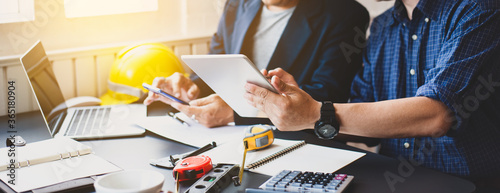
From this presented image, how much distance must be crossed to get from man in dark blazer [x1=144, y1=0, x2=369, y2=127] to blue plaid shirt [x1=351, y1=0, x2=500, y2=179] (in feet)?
0.26

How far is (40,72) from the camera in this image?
153cm

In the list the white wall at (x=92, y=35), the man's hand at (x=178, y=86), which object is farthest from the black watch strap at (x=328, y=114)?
the white wall at (x=92, y=35)

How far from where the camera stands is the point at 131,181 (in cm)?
91

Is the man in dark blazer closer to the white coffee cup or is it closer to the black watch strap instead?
the black watch strap

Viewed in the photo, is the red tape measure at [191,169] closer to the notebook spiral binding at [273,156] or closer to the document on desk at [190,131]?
the notebook spiral binding at [273,156]

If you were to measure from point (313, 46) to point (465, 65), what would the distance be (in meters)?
A: 0.68

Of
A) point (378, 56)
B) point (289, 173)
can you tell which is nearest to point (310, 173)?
point (289, 173)

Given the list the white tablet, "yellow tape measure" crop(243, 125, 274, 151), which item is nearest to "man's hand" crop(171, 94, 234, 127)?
the white tablet

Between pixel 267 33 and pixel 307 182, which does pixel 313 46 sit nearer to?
pixel 267 33

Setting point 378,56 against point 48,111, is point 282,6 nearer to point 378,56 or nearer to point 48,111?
point 378,56

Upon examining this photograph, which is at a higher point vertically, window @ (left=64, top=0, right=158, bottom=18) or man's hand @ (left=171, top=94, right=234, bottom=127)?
window @ (left=64, top=0, right=158, bottom=18)

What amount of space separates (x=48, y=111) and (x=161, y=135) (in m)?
0.38

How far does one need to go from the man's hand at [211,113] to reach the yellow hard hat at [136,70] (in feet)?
1.04

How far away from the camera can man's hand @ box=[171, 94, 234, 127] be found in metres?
1.54
